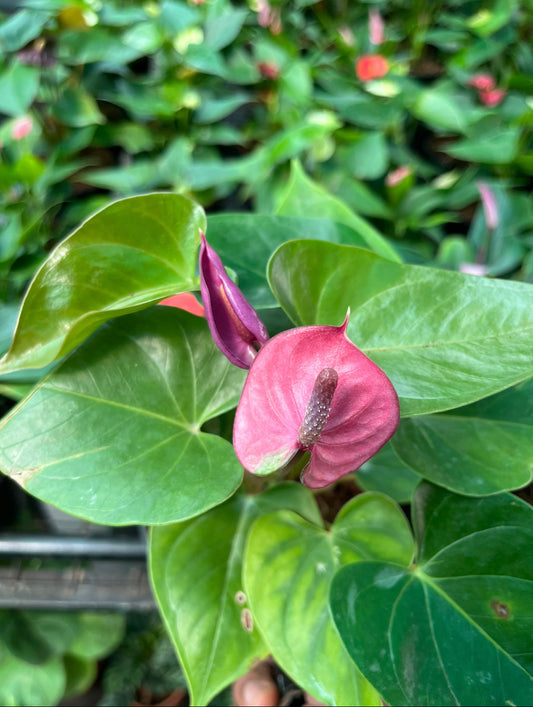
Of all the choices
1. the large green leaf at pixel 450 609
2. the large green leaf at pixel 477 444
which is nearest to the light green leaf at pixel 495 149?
the large green leaf at pixel 477 444

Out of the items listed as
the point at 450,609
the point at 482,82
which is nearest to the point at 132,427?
the point at 450,609

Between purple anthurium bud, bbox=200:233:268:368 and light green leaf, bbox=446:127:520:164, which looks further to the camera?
light green leaf, bbox=446:127:520:164

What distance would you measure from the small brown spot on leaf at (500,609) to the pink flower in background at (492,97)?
1055mm

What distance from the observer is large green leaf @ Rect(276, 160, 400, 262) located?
533 millimetres

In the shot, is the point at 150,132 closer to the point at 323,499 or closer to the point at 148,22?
the point at 148,22

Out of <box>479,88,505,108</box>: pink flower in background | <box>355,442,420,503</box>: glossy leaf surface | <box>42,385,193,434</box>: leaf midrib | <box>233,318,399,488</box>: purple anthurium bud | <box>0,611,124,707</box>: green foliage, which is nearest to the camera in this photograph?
<box>233,318,399,488</box>: purple anthurium bud

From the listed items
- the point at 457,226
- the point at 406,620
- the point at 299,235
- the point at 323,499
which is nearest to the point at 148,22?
the point at 457,226

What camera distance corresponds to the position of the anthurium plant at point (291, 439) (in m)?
0.31

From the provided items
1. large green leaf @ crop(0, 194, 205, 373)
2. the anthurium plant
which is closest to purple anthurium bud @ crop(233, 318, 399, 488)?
the anthurium plant

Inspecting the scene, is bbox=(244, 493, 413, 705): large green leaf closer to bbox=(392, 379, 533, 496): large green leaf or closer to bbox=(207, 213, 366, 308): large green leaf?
bbox=(392, 379, 533, 496): large green leaf

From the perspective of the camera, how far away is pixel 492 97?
3.56ft

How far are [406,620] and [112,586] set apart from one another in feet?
1.66

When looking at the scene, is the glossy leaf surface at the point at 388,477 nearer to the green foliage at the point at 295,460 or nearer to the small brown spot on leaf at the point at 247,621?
the green foliage at the point at 295,460

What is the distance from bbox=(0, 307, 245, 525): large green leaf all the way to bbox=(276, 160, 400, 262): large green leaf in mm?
221
